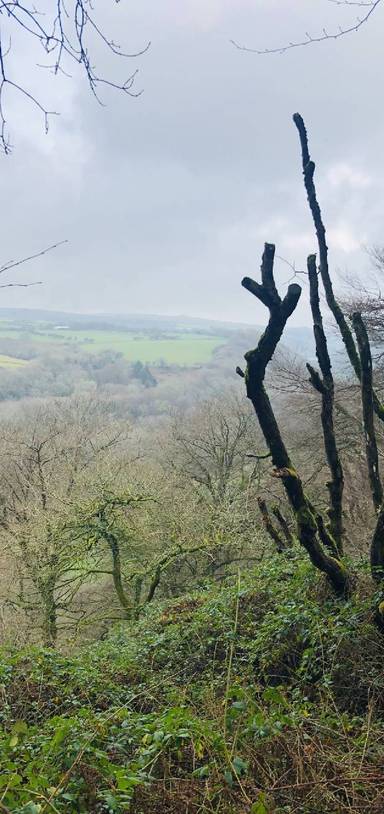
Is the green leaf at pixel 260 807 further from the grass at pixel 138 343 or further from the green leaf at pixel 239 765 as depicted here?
the grass at pixel 138 343

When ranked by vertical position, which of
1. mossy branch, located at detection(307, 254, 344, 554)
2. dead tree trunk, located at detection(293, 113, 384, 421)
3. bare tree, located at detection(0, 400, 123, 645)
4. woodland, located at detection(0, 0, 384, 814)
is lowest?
bare tree, located at detection(0, 400, 123, 645)

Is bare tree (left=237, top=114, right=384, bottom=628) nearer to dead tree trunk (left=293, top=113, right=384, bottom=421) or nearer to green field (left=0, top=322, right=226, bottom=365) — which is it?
dead tree trunk (left=293, top=113, right=384, bottom=421)

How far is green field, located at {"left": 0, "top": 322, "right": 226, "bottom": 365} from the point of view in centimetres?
6406

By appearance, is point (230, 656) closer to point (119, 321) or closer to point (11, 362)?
point (11, 362)

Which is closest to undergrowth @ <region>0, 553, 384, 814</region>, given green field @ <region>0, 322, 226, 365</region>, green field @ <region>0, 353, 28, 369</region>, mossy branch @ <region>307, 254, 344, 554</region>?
mossy branch @ <region>307, 254, 344, 554</region>

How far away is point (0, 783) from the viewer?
8.70 ft

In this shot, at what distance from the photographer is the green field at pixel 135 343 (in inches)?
2522

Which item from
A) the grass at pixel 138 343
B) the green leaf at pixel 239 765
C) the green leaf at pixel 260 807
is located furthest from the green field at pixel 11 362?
the green leaf at pixel 260 807

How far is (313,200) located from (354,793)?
5.45 m

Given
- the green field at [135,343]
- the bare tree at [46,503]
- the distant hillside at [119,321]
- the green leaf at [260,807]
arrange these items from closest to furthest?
the green leaf at [260,807], the bare tree at [46,503], the green field at [135,343], the distant hillside at [119,321]

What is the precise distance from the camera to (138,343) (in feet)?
243

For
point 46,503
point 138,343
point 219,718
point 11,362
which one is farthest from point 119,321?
point 219,718

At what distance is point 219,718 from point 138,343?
71647mm

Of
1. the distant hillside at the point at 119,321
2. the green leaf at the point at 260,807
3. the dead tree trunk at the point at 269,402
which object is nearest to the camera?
the green leaf at the point at 260,807
